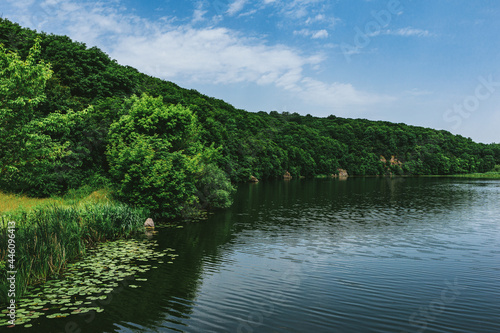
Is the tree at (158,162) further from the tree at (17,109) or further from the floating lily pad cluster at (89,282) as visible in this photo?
the floating lily pad cluster at (89,282)

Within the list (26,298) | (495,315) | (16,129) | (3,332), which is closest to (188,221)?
(16,129)

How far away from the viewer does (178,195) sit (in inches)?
1163

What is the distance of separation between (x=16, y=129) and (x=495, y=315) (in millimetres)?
26306

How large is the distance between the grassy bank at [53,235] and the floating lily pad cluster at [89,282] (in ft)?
2.39

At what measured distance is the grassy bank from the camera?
550 inches

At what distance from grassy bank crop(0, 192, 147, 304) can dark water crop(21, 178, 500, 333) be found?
3402 millimetres

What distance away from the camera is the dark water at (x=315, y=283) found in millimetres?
11305

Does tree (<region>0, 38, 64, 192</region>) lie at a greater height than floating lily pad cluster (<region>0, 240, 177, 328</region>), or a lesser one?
greater

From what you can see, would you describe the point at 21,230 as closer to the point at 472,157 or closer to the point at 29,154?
the point at 29,154

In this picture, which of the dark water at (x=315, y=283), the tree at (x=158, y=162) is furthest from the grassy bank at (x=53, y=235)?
the tree at (x=158, y=162)

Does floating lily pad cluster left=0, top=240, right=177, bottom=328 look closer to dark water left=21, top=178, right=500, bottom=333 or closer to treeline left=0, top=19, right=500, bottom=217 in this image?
dark water left=21, top=178, right=500, bottom=333

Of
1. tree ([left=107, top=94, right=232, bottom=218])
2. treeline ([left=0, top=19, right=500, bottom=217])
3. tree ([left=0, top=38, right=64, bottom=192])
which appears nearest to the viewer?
tree ([left=0, top=38, right=64, bottom=192])

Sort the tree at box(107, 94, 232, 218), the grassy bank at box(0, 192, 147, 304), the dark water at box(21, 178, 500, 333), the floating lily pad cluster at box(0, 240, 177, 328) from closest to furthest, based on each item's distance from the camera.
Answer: the dark water at box(21, 178, 500, 333), the floating lily pad cluster at box(0, 240, 177, 328), the grassy bank at box(0, 192, 147, 304), the tree at box(107, 94, 232, 218)

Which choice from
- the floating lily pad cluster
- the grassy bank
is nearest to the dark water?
the floating lily pad cluster
